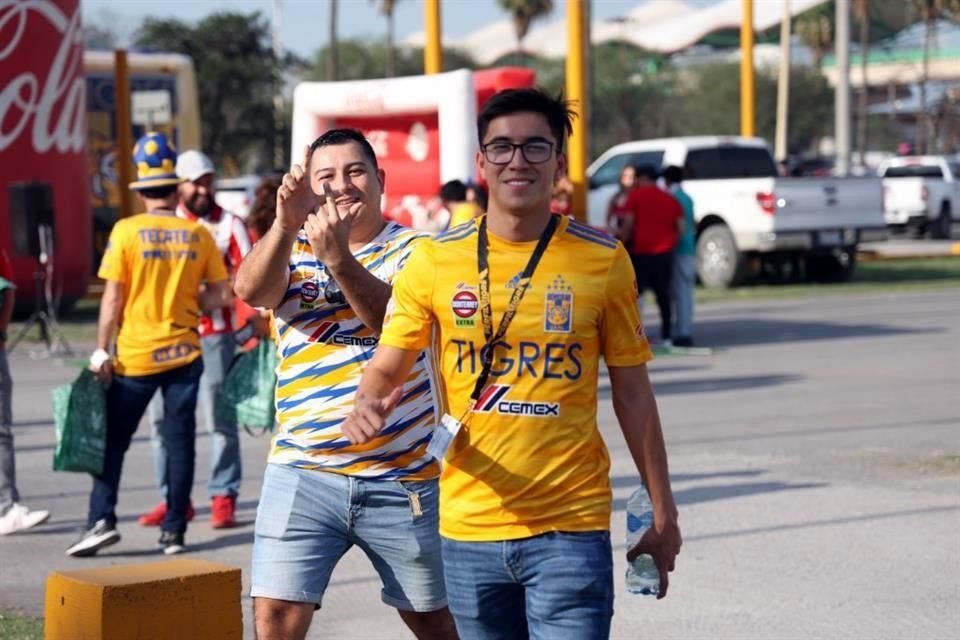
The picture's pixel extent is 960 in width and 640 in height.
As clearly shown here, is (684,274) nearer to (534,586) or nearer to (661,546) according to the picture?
(661,546)

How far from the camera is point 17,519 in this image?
8844mm

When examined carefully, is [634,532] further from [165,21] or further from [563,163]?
[165,21]

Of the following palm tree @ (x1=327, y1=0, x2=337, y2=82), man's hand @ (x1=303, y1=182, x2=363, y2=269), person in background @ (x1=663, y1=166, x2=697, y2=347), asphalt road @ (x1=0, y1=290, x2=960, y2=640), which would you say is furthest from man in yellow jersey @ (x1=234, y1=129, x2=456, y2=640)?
palm tree @ (x1=327, y1=0, x2=337, y2=82)

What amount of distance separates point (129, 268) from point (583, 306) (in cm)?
461

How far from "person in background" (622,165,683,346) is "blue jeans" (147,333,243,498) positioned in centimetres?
817

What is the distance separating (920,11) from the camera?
2621 inches

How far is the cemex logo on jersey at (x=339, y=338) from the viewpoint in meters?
5.04

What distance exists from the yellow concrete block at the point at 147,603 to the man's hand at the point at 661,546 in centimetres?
169

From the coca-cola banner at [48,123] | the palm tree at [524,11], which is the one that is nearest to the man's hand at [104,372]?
the coca-cola banner at [48,123]

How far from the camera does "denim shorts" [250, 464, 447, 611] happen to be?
15.9 ft

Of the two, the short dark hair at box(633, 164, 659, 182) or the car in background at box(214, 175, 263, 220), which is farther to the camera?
the car in background at box(214, 175, 263, 220)

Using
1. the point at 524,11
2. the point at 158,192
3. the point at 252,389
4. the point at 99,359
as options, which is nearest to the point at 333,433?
the point at 99,359

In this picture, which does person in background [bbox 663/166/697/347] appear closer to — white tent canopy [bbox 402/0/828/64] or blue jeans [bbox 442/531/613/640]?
blue jeans [bbox 442/531/613/640]

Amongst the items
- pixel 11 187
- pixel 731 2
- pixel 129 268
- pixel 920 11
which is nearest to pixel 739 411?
pixel 129 268
